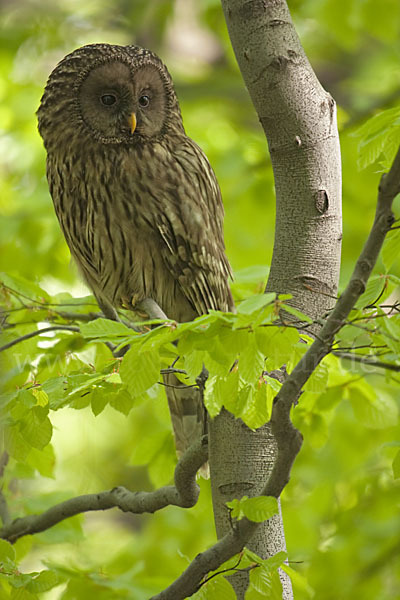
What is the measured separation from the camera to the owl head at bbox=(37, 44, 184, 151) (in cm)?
227

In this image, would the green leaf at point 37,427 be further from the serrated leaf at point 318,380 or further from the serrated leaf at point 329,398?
the serrated leaf at point 329,398

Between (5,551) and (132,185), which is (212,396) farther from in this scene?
(132,185)

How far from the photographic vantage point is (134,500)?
1.95 m

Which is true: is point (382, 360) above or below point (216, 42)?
below

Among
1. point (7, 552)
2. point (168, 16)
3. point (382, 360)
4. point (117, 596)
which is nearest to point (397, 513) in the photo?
point (117, 596)

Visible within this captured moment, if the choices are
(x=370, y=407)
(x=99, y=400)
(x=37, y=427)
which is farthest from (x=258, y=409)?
(x=370, y=407)

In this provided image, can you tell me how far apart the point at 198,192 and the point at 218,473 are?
947 mm

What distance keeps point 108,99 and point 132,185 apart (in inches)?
12.3

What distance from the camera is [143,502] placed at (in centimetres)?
192

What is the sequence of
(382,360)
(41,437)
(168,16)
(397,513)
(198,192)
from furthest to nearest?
(168,16) → (397,513) → (198,192) → (382,360) → (41,437)

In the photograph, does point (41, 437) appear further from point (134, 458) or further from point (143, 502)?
point (134, 458)

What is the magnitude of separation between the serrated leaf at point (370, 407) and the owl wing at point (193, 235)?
494mm

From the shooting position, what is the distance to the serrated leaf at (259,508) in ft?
4.56

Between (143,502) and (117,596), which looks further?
(117,596)
